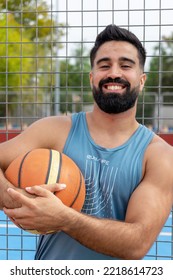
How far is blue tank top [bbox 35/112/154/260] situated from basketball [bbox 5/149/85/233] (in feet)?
0.30

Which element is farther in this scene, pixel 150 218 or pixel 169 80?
pixel 169 80

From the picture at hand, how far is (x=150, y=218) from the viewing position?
1.88 m

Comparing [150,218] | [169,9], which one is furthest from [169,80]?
[150,218]

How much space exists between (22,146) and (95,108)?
39cm

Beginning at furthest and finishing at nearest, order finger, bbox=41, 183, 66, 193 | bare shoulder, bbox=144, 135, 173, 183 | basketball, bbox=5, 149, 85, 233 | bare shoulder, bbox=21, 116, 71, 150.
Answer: bare shoulder, bbox=21, 116, 71, 150
bare shoulder, bbox=144, 135, 173, 183
basketball, bbox=5, 149, 85, 233
finger, bbox=41, 183, 66, 193

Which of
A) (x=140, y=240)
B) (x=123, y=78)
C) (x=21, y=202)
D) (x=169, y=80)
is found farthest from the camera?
(x=169, y=80)

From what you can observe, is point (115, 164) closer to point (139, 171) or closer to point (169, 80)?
point (139, 171)

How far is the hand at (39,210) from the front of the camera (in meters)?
1.65

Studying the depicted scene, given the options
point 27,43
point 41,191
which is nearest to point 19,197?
point 41,191

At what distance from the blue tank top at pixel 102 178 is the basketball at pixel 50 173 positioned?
0.09 m

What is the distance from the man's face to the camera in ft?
6.63

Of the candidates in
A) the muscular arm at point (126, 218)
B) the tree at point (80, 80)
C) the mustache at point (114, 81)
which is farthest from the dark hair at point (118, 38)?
the tree at point (80, 80)

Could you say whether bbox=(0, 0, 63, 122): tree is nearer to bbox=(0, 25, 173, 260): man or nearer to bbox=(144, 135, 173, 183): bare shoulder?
bbox=(0, 25, 173, 260): man

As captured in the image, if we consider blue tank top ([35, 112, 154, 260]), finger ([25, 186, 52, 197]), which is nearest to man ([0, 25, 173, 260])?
blue tank top ([35, 112, 154, 260])
